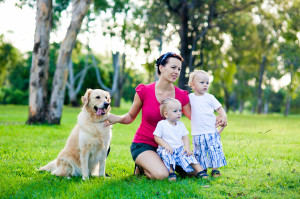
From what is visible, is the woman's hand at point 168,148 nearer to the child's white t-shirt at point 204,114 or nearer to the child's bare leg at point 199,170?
the child's bare leg at point 199,170

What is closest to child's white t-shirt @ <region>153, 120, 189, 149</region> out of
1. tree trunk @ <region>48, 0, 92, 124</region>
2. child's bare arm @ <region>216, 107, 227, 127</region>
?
child's bare arm @ <region>216, 107, 227, 127</region>

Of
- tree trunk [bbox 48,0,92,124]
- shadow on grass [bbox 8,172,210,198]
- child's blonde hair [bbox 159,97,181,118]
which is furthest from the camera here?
tree trunk [bbox 48,0,92,124]

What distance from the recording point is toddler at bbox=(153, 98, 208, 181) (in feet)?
16.2

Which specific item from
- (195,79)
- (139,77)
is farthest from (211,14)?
(139,77)

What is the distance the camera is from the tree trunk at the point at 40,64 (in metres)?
13.6

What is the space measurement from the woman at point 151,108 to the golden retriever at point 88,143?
25 cm

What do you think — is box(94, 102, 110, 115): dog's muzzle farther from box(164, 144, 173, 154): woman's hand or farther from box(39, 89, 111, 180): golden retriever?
box(164, 144, 173, 154): woman's hand

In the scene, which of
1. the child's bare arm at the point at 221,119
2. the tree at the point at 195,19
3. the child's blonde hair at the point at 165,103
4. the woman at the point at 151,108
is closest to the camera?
the child's blonde hair at the point at 165,103

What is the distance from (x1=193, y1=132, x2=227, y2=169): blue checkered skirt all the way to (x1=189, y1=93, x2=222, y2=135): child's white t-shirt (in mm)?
102

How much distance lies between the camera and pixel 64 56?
13.6 metres

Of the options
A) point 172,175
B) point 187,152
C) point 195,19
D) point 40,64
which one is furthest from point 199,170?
point 195,19

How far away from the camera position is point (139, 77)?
204 feet

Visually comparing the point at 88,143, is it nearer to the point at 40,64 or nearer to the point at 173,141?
the point at 173,141

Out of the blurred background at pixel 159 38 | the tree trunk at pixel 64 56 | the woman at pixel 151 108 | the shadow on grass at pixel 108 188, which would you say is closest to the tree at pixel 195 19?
the blurred background at pixel 159 38
